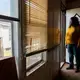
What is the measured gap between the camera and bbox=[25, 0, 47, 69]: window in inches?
86.6

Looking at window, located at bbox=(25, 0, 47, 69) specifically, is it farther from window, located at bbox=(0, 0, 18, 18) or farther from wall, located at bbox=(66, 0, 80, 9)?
wall, located at bbox=(66, 0, 80, 9)

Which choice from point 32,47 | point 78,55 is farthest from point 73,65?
point 32,47

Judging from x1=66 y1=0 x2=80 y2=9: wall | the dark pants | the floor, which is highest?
x1=66 y1=0 x2=80 y2=9: wall

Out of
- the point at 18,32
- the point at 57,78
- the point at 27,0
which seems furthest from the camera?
the point at 57,78

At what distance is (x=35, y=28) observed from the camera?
247 centimetres

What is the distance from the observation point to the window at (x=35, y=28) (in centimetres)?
220

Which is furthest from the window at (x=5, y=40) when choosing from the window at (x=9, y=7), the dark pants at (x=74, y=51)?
the dark pants at (x=74, y=51)

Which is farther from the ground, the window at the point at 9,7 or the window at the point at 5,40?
the window at the point at 9,7

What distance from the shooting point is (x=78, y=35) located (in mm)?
4469

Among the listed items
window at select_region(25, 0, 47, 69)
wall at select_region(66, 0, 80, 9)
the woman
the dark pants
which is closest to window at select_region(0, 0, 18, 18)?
window at select_region(25, 0, 47, 69)

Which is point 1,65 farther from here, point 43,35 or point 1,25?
point 43,35

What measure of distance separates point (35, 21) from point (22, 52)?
2.19 ft

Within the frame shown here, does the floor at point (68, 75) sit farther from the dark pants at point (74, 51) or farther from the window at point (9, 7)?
the window at point (9, 7)

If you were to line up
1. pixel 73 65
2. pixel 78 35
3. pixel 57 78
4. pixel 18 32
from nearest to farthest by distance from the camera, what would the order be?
pixel 18 32 → pixel 57 78 → pixel 78 35 → pixel 73 65
